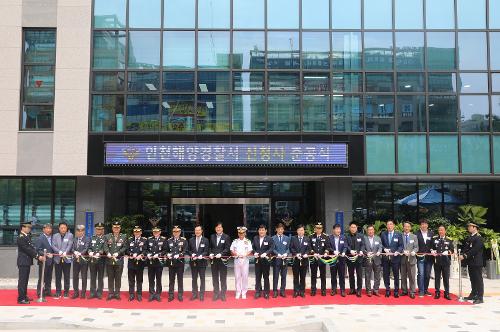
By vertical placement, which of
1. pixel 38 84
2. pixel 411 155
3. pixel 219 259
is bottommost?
pixel 219 259

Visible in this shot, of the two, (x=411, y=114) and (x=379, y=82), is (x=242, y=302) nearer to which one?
(x=411, y=114)

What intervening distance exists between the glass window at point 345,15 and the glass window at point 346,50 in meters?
0.28

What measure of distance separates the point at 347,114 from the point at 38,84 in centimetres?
1012

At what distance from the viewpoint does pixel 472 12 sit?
18.0m

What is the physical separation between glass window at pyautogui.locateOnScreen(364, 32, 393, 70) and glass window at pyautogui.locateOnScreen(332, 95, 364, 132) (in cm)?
126

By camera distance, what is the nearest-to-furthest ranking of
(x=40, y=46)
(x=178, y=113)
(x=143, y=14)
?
1. (x=178, y=113)
2. (x=143, y=14)
3. (x=40, y=46)

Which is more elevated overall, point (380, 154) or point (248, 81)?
point (248, 81)

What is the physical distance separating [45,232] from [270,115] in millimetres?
7586

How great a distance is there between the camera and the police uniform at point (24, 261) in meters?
13.3

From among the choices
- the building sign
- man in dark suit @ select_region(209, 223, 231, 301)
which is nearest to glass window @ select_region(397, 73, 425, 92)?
the building sign

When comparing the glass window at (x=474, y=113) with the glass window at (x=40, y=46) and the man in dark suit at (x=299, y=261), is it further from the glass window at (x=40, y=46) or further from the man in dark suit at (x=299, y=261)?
the glass window at (x=40, y=46)

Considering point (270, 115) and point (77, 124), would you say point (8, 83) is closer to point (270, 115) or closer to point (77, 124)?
point (77, 124)

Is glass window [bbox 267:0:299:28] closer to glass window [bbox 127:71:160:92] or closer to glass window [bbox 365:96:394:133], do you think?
glass window [bbox 365:96:394:133]

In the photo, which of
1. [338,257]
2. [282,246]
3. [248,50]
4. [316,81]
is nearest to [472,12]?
[316,81]
